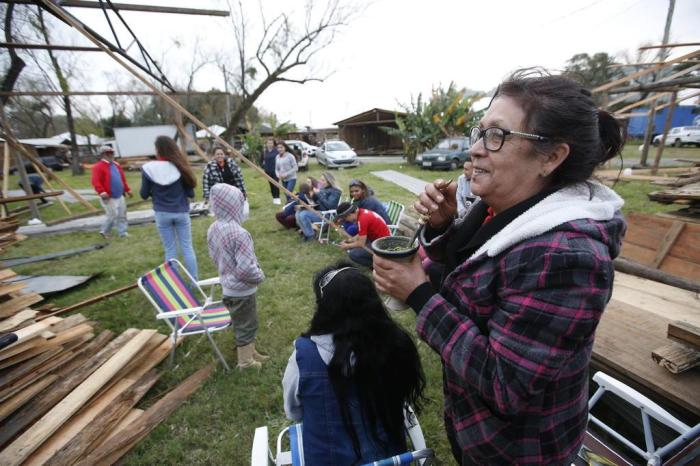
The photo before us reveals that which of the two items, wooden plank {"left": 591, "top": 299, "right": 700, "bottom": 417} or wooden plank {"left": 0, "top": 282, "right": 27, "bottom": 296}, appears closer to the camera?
wooden plank {"left": 591, "top": 299, "right": 700, "bottom": 417}

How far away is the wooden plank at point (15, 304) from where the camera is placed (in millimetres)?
3023

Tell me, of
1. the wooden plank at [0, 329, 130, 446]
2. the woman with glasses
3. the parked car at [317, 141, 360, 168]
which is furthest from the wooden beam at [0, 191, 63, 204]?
the parked car at [317, 141, 360, 168]

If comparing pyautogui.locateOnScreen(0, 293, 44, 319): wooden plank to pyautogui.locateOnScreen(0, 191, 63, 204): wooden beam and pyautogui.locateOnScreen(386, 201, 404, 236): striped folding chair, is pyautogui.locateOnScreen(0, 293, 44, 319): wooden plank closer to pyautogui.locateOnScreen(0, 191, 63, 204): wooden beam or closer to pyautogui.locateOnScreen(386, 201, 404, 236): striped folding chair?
pyautogui.locateOnScreen(0, 191, 63, 204): wooden beam

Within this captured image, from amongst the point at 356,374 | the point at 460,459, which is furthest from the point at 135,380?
the point at 460,459

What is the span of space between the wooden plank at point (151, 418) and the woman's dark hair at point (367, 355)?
6.66ft

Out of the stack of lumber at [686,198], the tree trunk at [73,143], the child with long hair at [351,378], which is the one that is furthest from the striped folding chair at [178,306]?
the tree trunk at [73,143]

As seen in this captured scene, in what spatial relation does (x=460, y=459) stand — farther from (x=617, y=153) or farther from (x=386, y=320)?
(x=617, y=153)

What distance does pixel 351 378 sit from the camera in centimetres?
157

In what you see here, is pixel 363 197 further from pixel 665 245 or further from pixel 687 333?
pixel 687 333

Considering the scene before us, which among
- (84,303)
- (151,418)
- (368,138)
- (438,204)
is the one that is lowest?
(151,418)

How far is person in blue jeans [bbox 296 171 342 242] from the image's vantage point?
279 inches

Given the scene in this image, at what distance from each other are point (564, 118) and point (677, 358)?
2.07 meters

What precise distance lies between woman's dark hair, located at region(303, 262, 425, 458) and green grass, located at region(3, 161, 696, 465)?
119 centimetres

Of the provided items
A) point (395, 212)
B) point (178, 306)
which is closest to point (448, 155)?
point (395, 212)
